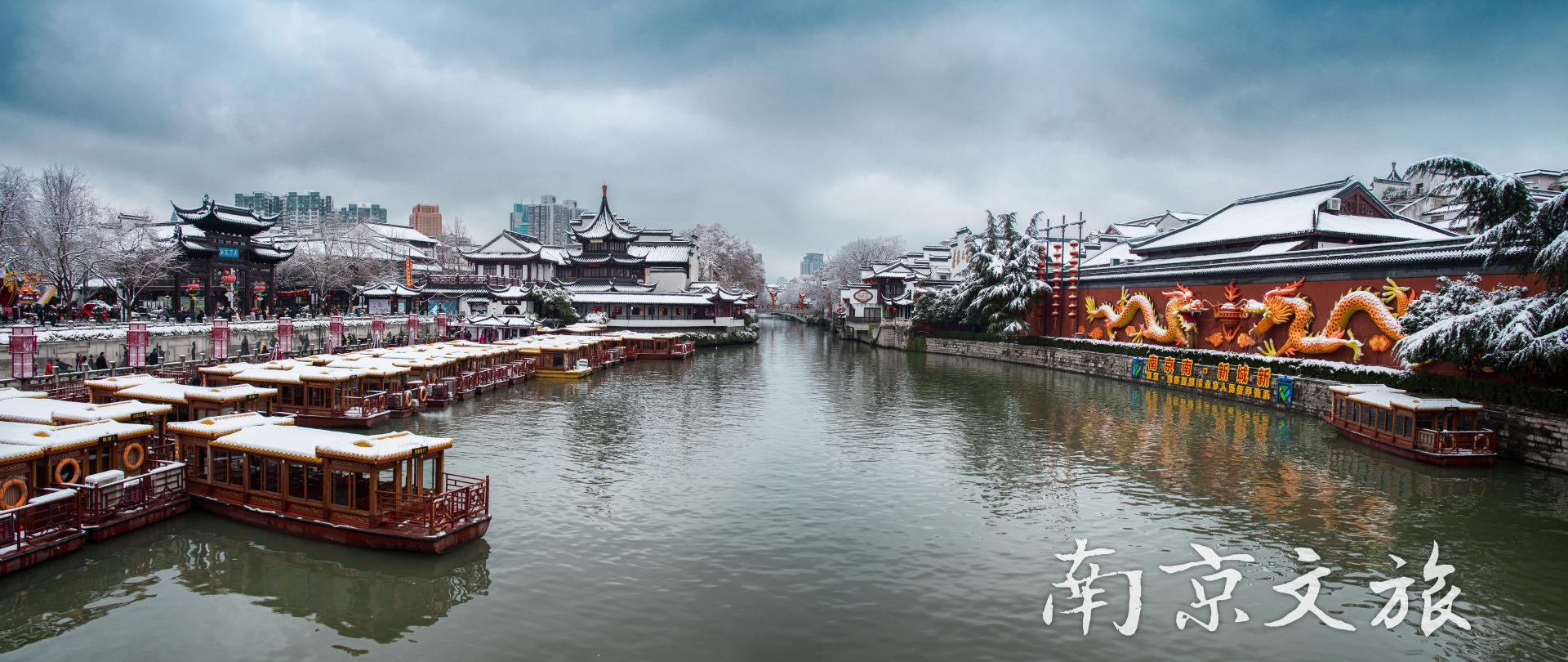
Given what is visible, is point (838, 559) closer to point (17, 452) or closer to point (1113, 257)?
point (17, 452)

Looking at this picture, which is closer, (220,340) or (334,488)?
(334,488)

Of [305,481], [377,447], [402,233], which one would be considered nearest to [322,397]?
[305,481]

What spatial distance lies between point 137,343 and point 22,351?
181 inches

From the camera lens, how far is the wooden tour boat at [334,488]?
1397cm

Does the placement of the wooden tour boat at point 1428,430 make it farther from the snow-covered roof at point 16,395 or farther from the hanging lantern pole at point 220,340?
the hanging lantern pole at point 220,340

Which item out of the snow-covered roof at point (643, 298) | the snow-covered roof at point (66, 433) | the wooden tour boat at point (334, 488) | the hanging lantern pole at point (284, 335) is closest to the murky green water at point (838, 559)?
the wooden tour boat at point (334, 488)

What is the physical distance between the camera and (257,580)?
42.4 feet

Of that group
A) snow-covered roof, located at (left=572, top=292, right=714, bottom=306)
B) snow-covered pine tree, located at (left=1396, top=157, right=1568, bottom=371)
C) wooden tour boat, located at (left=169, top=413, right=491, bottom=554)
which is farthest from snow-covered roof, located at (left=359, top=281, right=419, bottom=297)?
snow-covered pine tree, located at (left=1396, top=157, right=1568, bottom=371)

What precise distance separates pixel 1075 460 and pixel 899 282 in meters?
62.7

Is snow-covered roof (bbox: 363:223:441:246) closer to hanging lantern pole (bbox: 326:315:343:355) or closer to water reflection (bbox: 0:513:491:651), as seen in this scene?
hanging lantern pole (bbox: 326:315:343:355)

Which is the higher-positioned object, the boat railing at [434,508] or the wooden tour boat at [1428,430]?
the wooden tour boat at [1428,430]

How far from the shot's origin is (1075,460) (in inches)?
896

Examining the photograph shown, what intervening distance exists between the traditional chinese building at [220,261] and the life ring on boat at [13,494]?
38.6 metres

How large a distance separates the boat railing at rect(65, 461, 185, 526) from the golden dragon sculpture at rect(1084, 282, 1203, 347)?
4005 centimetres
